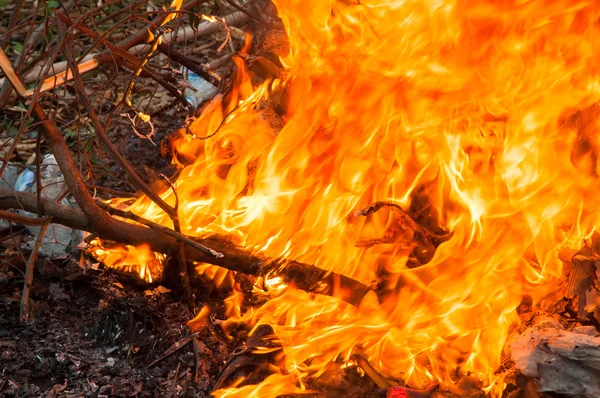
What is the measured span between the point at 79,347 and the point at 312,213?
1.39 m

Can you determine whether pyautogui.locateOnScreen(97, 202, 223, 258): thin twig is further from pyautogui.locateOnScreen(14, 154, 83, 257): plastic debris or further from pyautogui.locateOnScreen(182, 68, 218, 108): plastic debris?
pyautogui.locateOnScreen(182, 68, 218, 108): plastic debris

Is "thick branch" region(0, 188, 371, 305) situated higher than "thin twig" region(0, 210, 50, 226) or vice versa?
"thin twig" region(0, 210, 50, 226)

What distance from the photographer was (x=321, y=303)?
140 inches

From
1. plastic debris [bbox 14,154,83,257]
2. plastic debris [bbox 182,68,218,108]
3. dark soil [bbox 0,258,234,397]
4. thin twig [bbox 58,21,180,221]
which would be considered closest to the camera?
dark soil [bbox 0,258,234,397]

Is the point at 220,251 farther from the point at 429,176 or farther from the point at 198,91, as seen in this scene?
the point at 198,91

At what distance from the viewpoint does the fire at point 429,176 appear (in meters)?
3.38

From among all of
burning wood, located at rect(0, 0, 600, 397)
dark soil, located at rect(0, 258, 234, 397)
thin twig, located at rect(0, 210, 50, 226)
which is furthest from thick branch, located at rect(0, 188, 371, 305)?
dark soil, located at rect(0, 258, 234, 397)

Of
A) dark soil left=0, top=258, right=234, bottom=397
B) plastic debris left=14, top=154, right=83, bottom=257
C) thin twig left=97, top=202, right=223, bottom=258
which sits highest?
plastic debris left=14, top=154, right=83, bottom=257

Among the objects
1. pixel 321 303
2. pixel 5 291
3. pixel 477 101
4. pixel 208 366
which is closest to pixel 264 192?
pixel 321 303

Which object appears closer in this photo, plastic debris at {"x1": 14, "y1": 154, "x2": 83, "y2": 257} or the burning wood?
the burning wood

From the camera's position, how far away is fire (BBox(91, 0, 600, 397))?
3.38 m

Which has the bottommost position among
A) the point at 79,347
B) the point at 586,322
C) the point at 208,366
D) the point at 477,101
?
the point at 586,322

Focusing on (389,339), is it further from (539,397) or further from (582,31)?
(582,31)

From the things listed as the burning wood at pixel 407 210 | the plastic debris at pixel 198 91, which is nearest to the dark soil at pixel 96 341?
the burning wood at pixel 407 210
